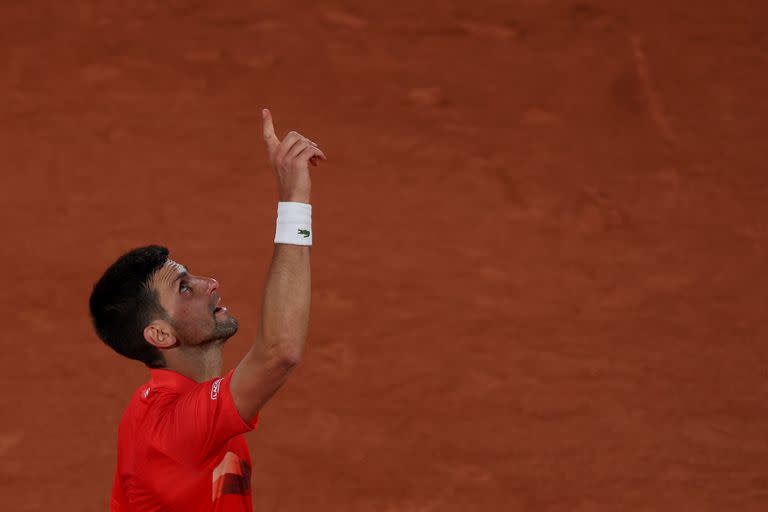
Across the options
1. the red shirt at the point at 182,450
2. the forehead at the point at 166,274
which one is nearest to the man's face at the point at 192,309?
the forehead at the point at 166,274

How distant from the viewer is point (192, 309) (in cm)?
362

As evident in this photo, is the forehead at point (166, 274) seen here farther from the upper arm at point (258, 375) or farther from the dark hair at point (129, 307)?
the upper arm at point (258, 375)

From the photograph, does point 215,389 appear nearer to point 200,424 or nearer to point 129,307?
point 200,424

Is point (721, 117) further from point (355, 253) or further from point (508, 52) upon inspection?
point (355, 253)

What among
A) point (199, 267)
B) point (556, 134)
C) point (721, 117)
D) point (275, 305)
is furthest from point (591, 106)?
point (275, 305)

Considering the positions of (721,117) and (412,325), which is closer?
(412,325)

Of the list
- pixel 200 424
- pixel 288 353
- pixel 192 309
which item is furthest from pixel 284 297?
pixel 192 309

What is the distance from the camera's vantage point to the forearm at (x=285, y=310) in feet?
9.55

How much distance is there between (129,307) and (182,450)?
578 millimetres

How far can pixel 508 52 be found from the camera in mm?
9625

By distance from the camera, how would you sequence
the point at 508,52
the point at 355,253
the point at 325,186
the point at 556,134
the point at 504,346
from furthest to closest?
the point at 508,52 < the point at 556,134 < the point at 325,186 < the point at 355,253 < the point at 504,346

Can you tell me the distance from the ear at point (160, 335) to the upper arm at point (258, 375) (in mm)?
546

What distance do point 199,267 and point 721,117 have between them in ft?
13.9

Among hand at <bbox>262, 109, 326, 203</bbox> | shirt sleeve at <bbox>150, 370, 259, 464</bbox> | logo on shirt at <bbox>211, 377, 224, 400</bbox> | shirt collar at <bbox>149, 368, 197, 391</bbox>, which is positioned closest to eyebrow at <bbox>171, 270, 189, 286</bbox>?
shirt collar at <bbox>149, 368, 197, 391</bbox>
